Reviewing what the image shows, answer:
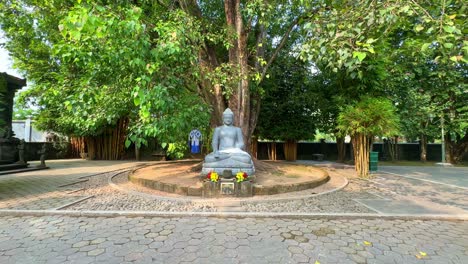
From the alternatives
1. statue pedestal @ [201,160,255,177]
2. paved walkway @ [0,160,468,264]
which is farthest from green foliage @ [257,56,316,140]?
paved walkway @ [0,160,468,264]

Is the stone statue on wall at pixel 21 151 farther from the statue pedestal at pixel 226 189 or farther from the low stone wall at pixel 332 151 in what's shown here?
the low stone wall at pixel 332 151

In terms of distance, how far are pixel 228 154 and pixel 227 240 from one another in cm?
315

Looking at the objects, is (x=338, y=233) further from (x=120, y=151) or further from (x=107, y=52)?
(x=120, y=151)

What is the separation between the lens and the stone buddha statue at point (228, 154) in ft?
20.9

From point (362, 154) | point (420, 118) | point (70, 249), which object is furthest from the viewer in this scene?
point (420, 118)

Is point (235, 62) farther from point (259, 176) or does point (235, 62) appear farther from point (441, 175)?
point (441, 175)

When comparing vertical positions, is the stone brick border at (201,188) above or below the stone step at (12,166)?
below

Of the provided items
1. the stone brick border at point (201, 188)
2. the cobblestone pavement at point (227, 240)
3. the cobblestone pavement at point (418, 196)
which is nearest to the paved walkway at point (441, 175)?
the cobblestone pavement at point (418, 196)

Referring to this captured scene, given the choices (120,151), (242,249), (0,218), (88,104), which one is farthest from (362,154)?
(120,151)

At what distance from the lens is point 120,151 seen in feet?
51.6

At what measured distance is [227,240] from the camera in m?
3.64

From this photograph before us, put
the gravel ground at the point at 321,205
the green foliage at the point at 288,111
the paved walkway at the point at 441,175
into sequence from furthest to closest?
the green foliage at the point at 288,111, the paved walkway at the point at 441,175, the gravel ground at the point at 321,205

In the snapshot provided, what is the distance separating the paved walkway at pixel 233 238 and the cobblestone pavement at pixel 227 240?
0.04 ft

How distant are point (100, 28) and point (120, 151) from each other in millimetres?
12611
